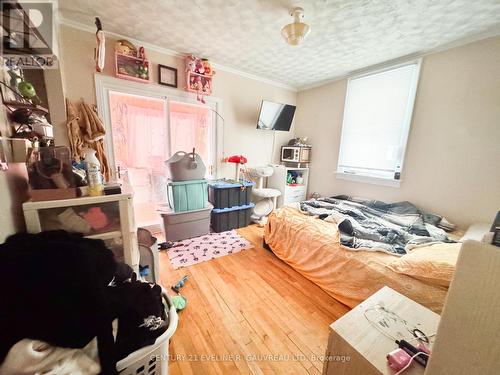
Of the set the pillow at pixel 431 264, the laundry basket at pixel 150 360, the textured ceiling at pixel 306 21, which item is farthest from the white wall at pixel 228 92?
the pillow at pixel 431 264

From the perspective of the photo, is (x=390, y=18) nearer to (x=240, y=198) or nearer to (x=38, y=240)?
(x=240, y=198)

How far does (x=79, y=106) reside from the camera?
6.68ft

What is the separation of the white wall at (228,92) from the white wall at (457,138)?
2.06m

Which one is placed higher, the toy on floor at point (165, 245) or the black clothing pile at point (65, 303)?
the black clothing pile at point (65, 303)

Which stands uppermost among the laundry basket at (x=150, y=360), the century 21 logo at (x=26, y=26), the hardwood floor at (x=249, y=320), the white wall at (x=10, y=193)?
the century 21 logo at (x=26, y=26)

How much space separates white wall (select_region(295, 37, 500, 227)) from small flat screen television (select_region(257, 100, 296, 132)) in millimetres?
1782

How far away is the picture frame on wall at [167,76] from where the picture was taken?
2.46m

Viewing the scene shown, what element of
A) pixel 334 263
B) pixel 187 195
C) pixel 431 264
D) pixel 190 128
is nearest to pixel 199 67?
pixel 190 128

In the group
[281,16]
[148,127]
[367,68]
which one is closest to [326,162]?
[367,68]

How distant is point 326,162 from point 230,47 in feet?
7.55

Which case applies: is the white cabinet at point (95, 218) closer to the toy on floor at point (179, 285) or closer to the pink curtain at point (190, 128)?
the toy on floor at point (179, 285)

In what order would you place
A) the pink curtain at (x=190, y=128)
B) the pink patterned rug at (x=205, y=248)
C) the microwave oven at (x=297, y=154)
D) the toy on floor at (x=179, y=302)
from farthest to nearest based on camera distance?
1. the microwave oven at (x=297, y=154)
2. the pink curtain at (x=190, y=128)
3. the pink patterned rug at (x=205, y=248)
4. the toy on floor at (x=179, y=302)

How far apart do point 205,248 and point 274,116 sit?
96.2 inches

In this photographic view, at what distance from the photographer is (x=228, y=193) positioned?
9.32ft
